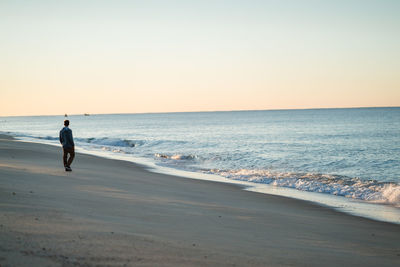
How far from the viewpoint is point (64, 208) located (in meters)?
6.54

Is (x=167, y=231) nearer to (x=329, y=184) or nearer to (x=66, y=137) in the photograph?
(x=66, y=137)

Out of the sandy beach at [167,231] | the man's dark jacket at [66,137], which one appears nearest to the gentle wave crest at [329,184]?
the sandy beach at [167,231]

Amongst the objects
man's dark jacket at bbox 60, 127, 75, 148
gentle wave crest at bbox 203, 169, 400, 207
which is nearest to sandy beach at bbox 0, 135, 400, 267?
man's dark jacket at bbox 60, 127, 75, 148

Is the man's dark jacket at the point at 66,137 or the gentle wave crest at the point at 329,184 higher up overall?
the man's dark jacket at the point at 66,137

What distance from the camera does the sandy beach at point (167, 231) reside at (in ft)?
14.3

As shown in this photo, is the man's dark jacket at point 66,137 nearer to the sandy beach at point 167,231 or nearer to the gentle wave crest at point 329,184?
the sandy beach at point 167,231

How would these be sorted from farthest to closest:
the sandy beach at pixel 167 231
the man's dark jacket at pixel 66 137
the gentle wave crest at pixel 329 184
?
the man's dark jacket at pixel 66 137
the gentle wave crest at pixel 329 184
the sandy beach at pixel 167 231

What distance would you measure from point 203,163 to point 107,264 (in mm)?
20106

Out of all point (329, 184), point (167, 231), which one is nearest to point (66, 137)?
point (167, 231)

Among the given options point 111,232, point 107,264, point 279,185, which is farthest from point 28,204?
point 279,185

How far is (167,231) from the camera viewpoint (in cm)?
598

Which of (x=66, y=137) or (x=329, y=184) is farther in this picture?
(x=329, y=184)

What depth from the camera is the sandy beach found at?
4352mm

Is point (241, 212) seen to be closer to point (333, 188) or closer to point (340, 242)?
point (340, 242)
